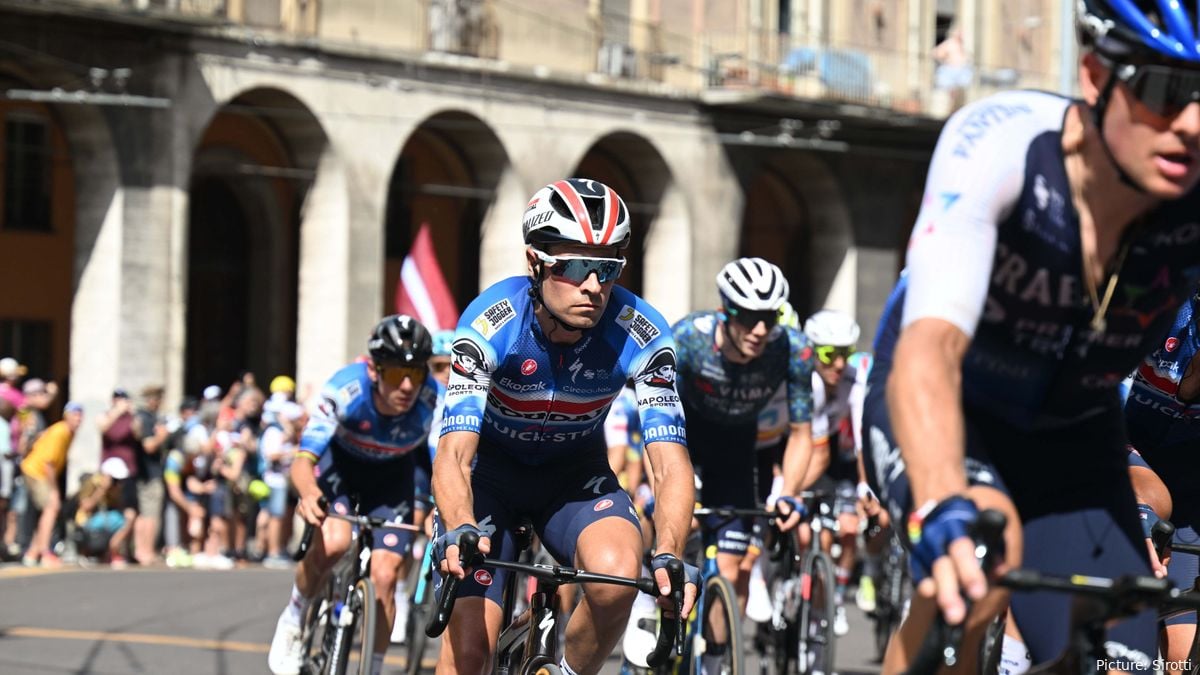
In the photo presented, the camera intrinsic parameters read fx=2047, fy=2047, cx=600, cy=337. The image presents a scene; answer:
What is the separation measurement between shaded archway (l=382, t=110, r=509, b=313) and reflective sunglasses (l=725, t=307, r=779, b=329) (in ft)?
70.4

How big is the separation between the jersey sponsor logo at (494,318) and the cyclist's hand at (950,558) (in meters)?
3.13

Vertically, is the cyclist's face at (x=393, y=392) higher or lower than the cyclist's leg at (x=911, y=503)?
lower

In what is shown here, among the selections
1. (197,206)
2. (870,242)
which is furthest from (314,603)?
(870,242)

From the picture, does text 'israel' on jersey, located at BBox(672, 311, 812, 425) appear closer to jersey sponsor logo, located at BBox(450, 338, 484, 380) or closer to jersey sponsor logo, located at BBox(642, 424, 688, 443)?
jersey sponsor logo, located at BBox(642, 424, 688, 443)

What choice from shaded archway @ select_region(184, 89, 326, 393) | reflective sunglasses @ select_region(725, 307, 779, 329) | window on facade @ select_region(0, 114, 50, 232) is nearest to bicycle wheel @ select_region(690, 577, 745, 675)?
reflective sunglasses @ select_region(725, 307, 779, 329)

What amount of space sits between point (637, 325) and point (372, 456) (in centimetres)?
364

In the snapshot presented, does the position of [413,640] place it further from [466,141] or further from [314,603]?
[466,141]

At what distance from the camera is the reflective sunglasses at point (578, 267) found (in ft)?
21.4

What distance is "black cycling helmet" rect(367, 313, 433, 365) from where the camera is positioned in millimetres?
9758

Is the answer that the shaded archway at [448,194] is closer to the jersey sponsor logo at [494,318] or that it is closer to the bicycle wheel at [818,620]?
the bicycle wheel at [818,620]

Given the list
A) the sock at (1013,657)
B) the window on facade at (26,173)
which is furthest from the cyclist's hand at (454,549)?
the window on facade at (26,173)

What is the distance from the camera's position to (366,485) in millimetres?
10344

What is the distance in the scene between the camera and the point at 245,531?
21.4 m

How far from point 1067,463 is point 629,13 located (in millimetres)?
31254
